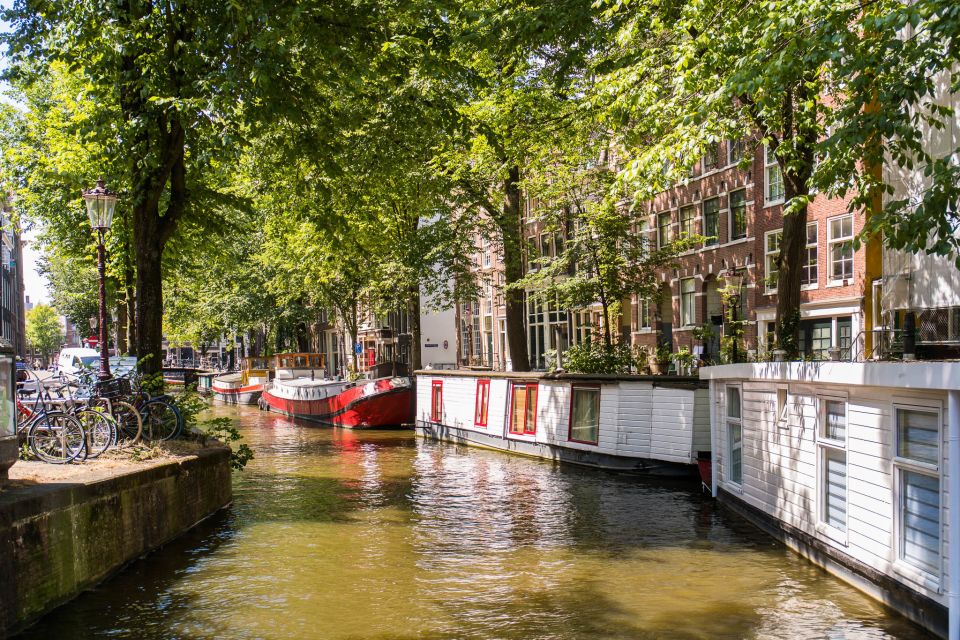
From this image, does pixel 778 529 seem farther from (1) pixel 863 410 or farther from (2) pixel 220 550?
(2) pixel 220 550

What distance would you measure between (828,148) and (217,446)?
10.2m

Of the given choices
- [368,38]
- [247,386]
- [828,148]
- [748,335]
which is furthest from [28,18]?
[247,386]

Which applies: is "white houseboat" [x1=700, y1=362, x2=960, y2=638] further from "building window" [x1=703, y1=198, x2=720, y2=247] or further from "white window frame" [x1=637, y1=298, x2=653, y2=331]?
"white window frame" [x1=637, y1=298, x2=653, y2=331]

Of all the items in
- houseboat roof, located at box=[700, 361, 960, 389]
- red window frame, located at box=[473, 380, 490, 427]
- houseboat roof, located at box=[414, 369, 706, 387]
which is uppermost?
houseboat roof, located at box=[700, 361, 960, 389]

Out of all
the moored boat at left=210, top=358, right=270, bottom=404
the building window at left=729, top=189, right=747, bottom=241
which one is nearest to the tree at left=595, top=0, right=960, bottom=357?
the building window at left=729, top=189, right=747, bottom=241

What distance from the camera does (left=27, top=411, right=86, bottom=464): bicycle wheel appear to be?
39.9 feet

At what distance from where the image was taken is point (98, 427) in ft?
42.4

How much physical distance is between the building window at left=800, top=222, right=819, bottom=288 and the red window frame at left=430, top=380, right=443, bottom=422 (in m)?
11.5

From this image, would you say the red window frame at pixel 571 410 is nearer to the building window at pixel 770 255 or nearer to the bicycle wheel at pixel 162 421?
the bicycle wheel at pixel 162 421

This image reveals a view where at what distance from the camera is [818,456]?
11156mm

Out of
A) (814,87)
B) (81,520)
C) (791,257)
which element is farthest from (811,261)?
(81,520)

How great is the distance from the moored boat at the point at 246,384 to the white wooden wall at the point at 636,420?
3184 centimetres

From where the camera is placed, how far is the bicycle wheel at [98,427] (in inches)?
501

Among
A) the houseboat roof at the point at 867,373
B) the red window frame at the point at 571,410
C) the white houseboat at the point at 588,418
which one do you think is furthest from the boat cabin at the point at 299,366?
the houseboat roof at the point at 867,373
